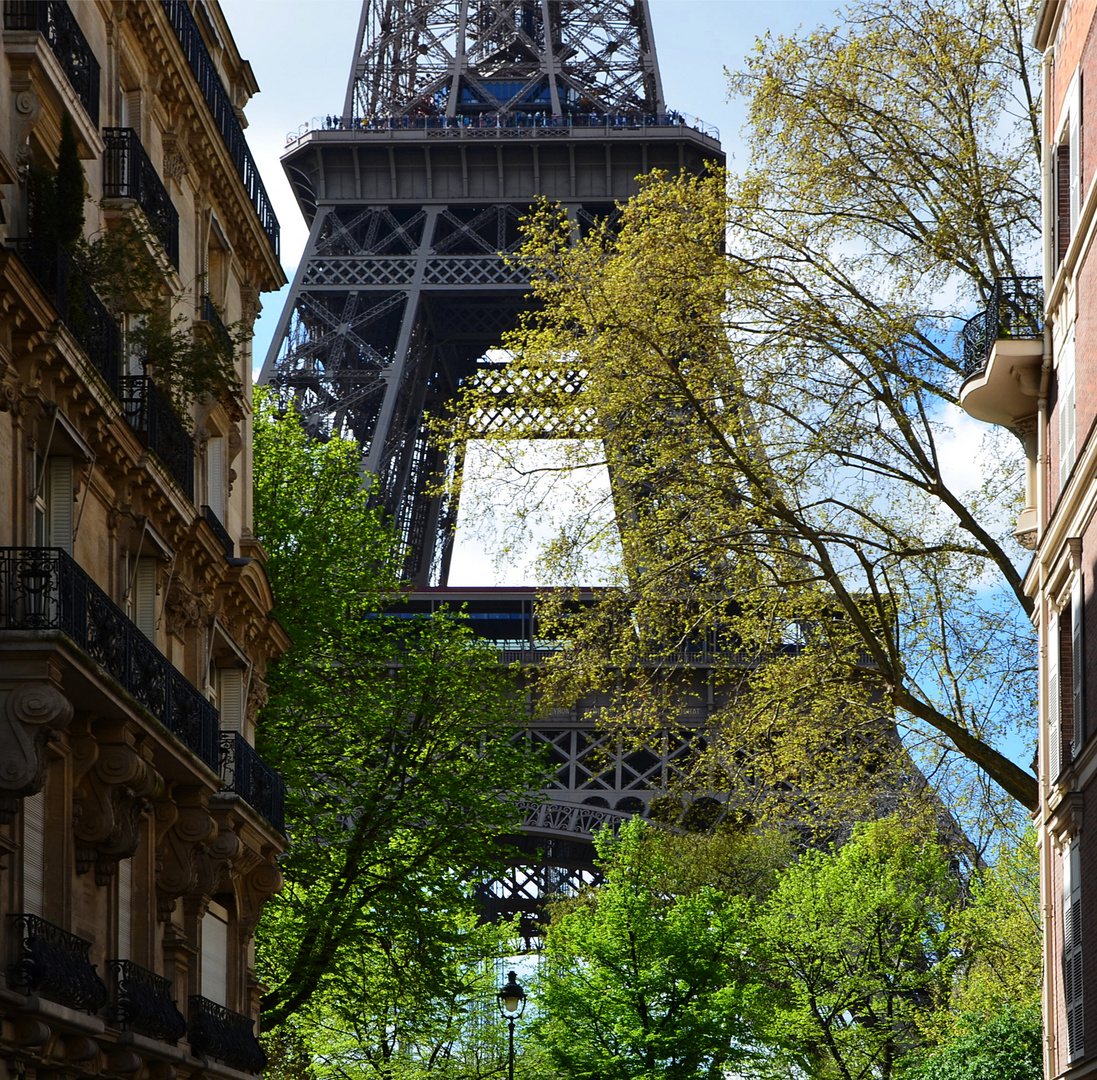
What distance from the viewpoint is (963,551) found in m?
21.0

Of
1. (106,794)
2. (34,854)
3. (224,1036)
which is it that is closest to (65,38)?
(106,794)

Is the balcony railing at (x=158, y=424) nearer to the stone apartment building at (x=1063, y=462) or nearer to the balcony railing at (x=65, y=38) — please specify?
the balcony railing at (x=65, y=38)

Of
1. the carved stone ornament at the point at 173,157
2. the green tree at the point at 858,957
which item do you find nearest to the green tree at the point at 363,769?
the carved stone ornament at the point at 173,157

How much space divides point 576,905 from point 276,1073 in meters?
18.4

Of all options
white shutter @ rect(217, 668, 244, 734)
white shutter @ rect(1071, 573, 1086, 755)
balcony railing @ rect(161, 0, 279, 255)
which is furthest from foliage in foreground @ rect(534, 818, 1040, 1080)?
white shutter @ rect(1071, 573, 1086, 755)

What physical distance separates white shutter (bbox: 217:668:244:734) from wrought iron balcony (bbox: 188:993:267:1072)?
423cm

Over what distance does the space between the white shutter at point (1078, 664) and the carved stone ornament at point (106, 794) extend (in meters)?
9.85

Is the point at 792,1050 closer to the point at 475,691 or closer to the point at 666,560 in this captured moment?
the point at 475,691

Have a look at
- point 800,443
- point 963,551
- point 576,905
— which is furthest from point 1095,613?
point 576,905

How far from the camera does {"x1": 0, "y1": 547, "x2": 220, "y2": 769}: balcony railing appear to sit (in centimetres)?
1625

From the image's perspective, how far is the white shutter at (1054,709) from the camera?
21.3 m

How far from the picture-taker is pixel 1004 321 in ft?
73.6

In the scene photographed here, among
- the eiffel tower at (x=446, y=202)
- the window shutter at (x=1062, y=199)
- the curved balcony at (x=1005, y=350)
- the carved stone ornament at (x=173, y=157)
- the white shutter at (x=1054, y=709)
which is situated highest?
the eiffel tower at (x=446, y=202)

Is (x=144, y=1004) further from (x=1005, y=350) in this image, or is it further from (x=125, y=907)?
(x=1005, y=350)
